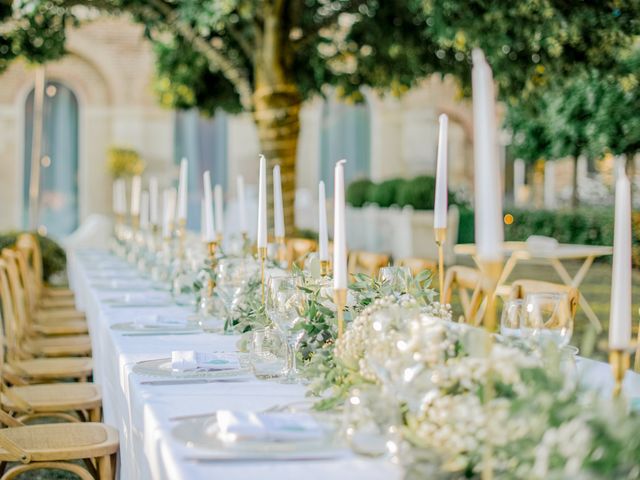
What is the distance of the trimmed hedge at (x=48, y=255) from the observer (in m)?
11.5

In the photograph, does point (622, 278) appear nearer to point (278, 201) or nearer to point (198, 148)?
point (278, 201)

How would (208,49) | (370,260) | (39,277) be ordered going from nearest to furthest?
(370,260)
(39,277)
(208,49)

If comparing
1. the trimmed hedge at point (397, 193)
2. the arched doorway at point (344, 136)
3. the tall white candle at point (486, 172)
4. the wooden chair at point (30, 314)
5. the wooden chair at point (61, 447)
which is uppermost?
the arched doorway at point (344, 136)

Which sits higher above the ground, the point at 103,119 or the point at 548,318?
the point at 103,119

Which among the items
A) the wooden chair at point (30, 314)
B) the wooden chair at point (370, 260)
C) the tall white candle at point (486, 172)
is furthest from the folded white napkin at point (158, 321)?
the tall white candle at point (486, 172)

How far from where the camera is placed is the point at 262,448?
194 centimetres

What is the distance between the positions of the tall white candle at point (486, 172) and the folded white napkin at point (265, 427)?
70 cm

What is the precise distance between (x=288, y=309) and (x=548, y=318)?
80cm

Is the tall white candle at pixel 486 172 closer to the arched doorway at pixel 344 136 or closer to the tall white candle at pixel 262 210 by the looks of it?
the tall white candle at pixel 262 210

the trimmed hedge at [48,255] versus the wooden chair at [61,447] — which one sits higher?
the trimmed hedge at [48,255]

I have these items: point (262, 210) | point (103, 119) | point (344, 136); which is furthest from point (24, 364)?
point (344, 136)

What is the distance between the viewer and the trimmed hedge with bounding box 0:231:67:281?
11.5 meters

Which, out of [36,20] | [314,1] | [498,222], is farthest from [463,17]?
[498,222]

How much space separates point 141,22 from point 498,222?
861cm
